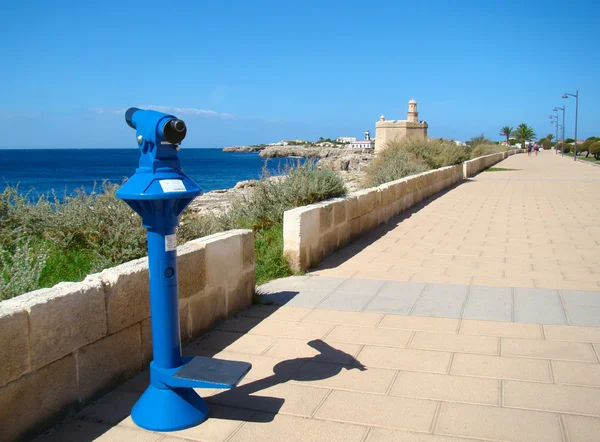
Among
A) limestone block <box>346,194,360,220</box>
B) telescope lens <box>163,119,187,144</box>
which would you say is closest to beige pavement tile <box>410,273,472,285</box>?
limestone block <box>346,194,360,220</box>

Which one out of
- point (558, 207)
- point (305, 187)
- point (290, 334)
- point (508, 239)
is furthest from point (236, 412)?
point (558, 207)

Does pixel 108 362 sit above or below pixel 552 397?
above

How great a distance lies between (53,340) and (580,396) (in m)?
2.98

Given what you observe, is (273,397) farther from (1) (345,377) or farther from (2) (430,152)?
(2) (430,152)

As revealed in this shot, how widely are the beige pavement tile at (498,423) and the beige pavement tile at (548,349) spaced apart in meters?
0.92

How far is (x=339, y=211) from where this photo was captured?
755 centimetres

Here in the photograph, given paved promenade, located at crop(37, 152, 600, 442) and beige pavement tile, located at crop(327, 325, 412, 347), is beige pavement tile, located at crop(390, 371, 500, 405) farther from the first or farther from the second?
beige pavement tile, located at crop(327, 325, 412, 347)

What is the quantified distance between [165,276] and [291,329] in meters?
1.71

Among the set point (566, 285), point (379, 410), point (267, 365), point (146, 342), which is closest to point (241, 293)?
point (267, 365)

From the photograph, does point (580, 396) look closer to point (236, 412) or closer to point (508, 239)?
point (236, 412)

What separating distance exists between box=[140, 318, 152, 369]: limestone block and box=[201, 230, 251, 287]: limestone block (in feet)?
2.51

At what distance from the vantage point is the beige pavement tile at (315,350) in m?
3.83

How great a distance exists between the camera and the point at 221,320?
4.55 m

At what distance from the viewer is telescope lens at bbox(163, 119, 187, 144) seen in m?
2.77
